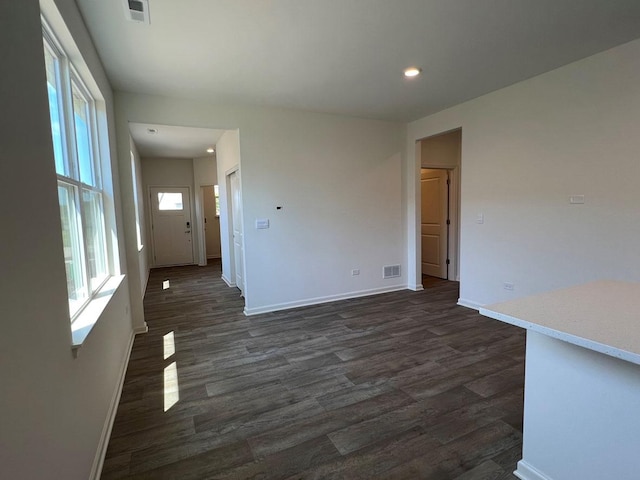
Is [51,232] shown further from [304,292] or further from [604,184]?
[604,184]

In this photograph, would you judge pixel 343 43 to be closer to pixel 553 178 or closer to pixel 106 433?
pixel 553 178

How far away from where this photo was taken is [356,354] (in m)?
3.09

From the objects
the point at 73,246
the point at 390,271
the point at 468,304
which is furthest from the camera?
the point at 390,271

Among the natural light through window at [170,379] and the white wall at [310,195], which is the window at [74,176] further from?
the white wall at [310,195]

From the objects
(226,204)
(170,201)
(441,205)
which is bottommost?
(441,205)

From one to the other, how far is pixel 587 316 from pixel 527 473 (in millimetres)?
876

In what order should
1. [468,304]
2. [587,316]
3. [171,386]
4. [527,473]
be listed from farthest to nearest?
[468,304], [171,386], [527,473], [587,316]

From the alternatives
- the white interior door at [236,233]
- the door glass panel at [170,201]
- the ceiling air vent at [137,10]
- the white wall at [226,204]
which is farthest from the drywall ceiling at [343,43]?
the door glass panel at [170,201]

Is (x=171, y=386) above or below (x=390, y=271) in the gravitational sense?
below

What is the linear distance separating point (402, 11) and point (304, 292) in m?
3.48

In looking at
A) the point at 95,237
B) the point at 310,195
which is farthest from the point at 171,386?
the point at 310,195

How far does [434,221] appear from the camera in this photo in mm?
6387

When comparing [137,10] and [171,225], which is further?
[171,225]

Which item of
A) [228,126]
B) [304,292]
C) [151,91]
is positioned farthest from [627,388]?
[151,91]
